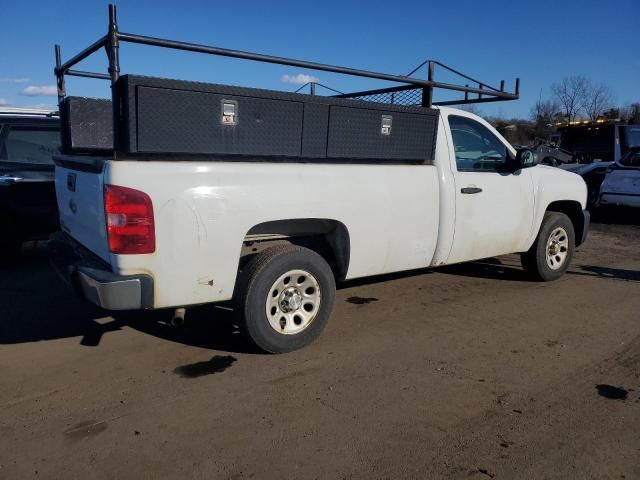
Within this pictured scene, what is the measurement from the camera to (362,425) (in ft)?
10.4

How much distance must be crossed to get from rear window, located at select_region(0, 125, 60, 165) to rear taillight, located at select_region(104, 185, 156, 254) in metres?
3.72

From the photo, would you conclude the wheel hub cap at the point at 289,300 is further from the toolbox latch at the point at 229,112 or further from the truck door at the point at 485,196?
the truck door at the point at 485,196

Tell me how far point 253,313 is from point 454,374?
1.51m

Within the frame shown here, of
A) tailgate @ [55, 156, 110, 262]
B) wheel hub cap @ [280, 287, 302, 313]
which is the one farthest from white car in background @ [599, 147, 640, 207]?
tailgate @ [55, 156, 110, 262]

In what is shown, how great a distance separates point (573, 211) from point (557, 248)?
64 cm

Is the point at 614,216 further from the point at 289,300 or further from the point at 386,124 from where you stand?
the point at 289,300

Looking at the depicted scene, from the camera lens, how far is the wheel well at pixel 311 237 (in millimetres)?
4176

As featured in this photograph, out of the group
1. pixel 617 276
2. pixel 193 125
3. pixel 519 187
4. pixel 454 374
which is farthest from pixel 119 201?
pixel 617 276

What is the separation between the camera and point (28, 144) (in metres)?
6.61

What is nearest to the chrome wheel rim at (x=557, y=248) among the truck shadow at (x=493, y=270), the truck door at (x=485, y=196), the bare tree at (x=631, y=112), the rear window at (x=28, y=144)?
the truck shadow at (x=493, y=270)

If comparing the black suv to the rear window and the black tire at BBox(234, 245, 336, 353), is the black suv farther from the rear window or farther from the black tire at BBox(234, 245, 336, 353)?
the black tire at BBox(234, 245, 336, 353)

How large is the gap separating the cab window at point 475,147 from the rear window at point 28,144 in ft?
15.2

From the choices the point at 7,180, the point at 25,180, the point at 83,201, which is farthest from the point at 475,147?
the point at 7,180

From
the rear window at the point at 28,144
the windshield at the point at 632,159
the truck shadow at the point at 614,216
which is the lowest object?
the truck shadow at the point at 614,216
